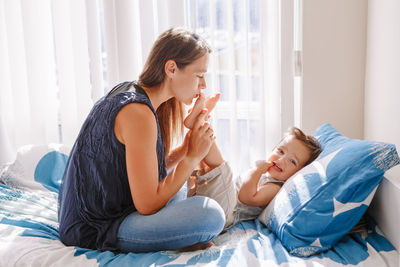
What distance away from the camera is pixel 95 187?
1.32 metres

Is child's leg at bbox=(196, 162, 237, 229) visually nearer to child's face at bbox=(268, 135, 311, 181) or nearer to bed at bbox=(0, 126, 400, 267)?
bed at bbox=(0, 126, 400, 267)

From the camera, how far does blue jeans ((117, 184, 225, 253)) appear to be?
1239 mm

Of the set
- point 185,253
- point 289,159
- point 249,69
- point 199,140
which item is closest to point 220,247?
point 185,253

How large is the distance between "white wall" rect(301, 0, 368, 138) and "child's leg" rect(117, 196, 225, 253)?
90 cm

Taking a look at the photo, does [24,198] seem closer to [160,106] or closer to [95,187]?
[95,187]

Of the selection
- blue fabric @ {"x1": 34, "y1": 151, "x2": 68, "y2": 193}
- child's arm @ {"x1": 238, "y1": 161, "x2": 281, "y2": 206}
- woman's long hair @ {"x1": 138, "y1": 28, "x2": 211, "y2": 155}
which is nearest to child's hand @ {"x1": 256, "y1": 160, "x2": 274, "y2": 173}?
child's arm @ {"x1": 238, "y1": 161, "x2": 281, "y2": 206}

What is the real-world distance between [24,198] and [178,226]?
0.74 meters

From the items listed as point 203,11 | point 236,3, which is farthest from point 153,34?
point 236,3

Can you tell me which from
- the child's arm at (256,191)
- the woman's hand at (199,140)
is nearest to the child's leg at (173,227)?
the woman's hand at (199,140)

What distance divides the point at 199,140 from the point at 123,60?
3.36 feet

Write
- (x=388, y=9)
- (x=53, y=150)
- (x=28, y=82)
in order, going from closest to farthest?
(x=388, y=9) < (x=53, y=150) < (x=28, y=82)

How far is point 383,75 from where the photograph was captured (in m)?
1.66

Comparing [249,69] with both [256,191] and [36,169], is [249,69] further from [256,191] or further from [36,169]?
[36,169]

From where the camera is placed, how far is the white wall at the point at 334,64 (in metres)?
1.88
